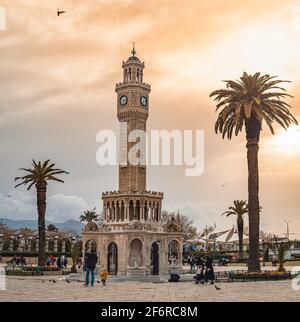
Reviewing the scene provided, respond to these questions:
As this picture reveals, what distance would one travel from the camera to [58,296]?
2302cm

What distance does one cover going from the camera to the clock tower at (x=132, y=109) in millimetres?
59844

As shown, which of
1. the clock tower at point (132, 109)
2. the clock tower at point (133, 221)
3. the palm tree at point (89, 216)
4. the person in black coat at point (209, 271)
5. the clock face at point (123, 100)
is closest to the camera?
the person in black coat at point (209, 271)

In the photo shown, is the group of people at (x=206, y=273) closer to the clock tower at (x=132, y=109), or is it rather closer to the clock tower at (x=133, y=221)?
the clock tower at (x=133, y=221)

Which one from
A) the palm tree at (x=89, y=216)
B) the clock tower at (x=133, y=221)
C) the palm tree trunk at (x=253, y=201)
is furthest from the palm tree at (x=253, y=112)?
the palm tree at (x=89, y=216)

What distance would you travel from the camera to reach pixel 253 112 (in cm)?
3972

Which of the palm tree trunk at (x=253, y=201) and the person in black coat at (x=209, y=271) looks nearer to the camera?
the person in black coat at (x=209, y=271)

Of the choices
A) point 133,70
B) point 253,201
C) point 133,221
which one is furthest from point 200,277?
point 133,70

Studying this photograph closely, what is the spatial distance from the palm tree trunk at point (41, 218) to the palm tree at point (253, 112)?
2151 centimetres

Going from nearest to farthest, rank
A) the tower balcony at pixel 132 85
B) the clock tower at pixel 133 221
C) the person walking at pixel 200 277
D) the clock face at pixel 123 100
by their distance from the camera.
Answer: the person walking at pixel 200 277
the clock tower at pixel 133 221
the tower balcony at pixel 132 85
the clock face at pixel 123 100

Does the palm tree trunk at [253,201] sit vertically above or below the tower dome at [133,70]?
below

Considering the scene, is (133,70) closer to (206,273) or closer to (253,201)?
(253,201)

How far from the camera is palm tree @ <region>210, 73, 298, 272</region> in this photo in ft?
128
